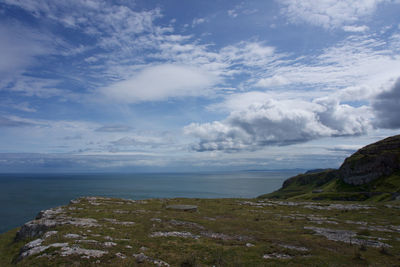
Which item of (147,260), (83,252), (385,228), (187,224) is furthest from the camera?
(187,224)

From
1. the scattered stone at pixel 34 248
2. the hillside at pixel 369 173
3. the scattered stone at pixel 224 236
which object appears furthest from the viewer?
the hillside at pixel 369 173

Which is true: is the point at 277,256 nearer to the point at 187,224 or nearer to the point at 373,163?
the point at 187,224

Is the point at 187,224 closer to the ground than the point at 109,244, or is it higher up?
closer to the ground

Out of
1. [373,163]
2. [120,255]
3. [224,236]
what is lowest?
[224,236]

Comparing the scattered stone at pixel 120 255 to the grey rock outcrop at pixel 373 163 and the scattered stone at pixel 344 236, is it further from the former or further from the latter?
the grey rock outcrop at pixel 373 163

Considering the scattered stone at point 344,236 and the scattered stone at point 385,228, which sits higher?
the scattered stone at point 344,236

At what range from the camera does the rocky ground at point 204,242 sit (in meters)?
19.0

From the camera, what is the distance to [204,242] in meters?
24.1

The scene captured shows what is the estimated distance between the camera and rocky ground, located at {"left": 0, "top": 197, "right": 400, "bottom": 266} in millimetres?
19016

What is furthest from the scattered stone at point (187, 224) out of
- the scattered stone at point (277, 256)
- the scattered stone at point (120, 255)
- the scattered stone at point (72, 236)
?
the scattered stone at point (120, 255)

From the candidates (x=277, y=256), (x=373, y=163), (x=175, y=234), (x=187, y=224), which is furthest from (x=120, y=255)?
(x=373, y=163)

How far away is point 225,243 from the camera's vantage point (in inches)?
945

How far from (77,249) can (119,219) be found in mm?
14663

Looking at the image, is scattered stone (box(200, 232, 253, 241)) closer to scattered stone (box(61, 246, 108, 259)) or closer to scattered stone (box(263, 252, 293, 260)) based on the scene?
scattered stone (box(263, 252, 293, 260))
